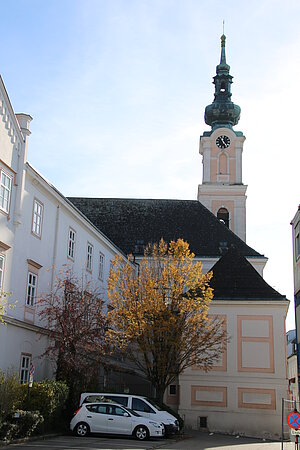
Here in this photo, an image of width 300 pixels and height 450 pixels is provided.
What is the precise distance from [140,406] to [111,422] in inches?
73.5

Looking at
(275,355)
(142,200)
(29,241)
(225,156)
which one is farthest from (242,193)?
(29,241)

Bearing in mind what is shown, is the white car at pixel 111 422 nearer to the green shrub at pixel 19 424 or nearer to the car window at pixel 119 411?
the car window at pixel 119 411

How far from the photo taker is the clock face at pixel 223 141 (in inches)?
2435

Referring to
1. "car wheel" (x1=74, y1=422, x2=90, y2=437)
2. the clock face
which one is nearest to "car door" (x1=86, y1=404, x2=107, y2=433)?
"car wheel" (x1=74, y1=422, x2=90, y2=437)

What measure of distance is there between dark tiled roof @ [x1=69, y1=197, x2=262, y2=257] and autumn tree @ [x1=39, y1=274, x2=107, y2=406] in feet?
76.9

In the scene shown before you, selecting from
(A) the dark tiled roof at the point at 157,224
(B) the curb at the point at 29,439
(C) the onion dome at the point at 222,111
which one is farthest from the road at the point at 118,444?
(C) the onion dome at the point at 222,111

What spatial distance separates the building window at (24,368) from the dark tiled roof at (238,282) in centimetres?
1173

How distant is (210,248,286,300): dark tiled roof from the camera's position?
3288 centimetres

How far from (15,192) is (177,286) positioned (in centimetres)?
943

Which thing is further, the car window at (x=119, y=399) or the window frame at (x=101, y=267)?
the window frame at (x=101, y=267)

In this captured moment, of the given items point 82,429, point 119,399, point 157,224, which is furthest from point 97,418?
point 157,224

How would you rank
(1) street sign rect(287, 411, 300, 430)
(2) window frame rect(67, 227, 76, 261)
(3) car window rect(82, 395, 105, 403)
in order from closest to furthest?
(1) street sign rect(287, 411, 300, 430) < (3) car window rect(82, 395, 105, 403) < (2) window frame rect(67, 227, 76, 261)

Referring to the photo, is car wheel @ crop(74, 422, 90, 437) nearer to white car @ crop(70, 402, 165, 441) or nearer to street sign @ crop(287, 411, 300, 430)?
white car @ crop(70, 402, 165, 441)

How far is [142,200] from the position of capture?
56.4 meters
